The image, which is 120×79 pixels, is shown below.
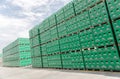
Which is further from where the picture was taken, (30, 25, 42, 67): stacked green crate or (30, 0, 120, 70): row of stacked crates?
(30, 25, 42, 67): stacked green crate

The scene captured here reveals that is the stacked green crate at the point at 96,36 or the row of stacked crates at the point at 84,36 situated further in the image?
the stacked green crate at the point at 96,36

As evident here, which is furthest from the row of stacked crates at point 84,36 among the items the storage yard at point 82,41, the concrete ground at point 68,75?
the concrete ground at point 68,75

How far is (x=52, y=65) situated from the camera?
38.8ft

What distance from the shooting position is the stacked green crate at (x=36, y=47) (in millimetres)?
14211

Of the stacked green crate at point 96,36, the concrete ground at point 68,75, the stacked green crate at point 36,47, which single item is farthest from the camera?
the stacked green crate at point 36,47

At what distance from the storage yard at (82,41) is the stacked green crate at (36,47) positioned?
0.93 metres

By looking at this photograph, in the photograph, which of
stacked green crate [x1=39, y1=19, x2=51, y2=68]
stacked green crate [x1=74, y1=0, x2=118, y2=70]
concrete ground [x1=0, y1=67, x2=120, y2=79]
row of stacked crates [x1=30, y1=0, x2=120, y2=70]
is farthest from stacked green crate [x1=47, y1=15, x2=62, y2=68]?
stacked green crate [x1=74, y1=0, x2=118, y2=70]

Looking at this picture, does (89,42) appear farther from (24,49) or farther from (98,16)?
(24,49)

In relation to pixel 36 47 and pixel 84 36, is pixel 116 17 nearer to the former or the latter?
pixel 84 36

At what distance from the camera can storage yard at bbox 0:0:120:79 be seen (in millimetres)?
6387

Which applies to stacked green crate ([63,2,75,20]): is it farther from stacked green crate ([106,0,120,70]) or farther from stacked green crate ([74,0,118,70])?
stacked green crate ([106,0,120,70])

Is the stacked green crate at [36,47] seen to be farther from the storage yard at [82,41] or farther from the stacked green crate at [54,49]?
the stacked green crate at [54,49]

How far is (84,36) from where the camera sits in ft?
26.4

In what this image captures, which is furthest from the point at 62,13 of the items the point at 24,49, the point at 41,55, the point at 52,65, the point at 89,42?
the point at 24,49
